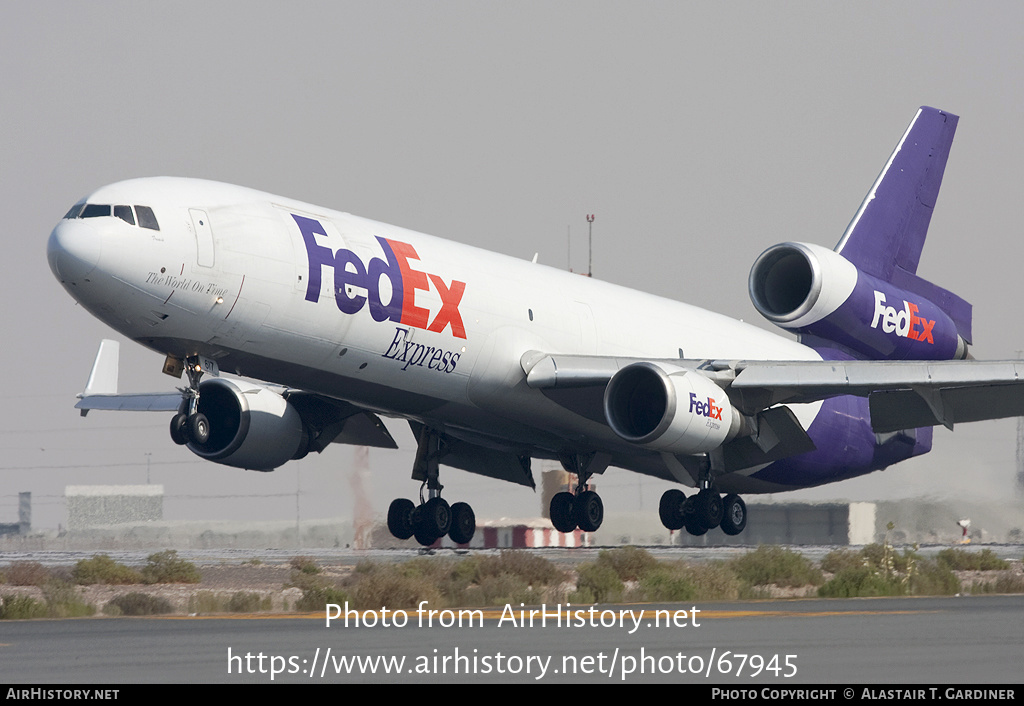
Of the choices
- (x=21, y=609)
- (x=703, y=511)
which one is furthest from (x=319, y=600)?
(x=703, y=511)

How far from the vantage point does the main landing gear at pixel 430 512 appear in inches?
1310

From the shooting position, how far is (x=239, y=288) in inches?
988

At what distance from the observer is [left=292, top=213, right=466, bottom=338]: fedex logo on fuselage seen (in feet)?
85.7

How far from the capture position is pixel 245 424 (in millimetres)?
31688

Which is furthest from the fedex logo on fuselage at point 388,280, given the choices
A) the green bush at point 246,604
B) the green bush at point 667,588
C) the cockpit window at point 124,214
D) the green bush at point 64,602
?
the green bush at point 64,602

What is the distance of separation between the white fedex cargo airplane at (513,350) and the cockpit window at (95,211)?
0.15ft

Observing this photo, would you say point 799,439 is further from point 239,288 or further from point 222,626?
point 222,626

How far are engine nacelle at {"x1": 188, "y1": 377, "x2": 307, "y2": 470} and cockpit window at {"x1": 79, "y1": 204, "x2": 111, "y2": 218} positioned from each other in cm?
808

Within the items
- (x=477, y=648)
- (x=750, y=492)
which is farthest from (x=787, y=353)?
(x=477, y=648)

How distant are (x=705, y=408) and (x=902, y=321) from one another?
9.50 metres

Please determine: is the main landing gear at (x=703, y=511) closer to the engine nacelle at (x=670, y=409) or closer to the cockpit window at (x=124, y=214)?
the engine nacelle at (x=670, y=409)

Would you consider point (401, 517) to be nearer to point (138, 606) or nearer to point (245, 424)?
point (245, 424)

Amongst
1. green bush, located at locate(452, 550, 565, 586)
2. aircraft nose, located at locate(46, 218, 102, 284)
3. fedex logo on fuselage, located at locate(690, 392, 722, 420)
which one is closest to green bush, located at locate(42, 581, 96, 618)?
aircraft nose, located at locate(46, 218, 102, 284)
